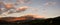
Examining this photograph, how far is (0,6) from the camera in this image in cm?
207

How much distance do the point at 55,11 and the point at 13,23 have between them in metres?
0.60

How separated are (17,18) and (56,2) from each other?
0.58m

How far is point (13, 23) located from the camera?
200 cm

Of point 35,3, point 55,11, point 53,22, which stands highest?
point 35,3

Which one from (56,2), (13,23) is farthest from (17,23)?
(56,2)

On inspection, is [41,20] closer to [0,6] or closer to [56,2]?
[56,2]

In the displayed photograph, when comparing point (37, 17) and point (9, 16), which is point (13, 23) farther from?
point (37, 17)

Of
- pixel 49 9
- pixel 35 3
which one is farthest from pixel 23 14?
pixel 49 9

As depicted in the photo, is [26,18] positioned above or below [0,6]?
below

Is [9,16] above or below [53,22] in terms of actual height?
above

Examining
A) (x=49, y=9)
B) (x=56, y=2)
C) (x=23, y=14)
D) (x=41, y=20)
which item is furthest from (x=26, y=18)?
(x=56, y=2)

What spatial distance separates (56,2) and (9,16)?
68 cm

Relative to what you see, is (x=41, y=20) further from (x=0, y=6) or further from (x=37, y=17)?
(x=0, y=6)

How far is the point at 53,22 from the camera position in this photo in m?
1.98
